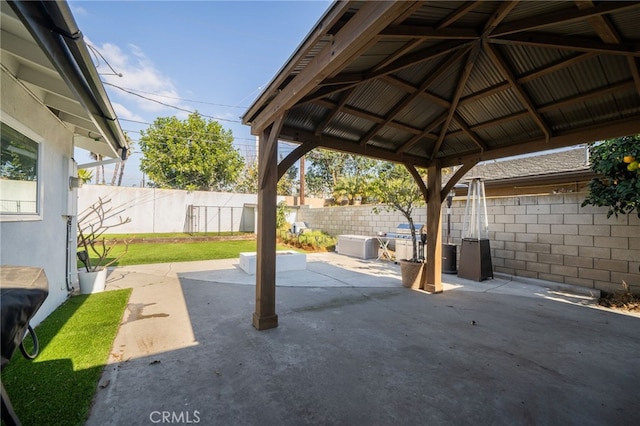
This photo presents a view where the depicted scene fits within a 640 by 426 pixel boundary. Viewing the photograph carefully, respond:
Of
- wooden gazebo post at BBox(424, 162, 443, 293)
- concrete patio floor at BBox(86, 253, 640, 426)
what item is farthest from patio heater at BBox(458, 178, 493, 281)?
wooden gazebo post at BBox(424, 162, 443, 293)

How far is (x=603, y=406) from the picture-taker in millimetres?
2107

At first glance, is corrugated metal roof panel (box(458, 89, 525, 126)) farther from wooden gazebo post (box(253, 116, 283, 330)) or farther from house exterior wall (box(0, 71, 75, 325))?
house exterior wall (box(0, 71, 75, 325))

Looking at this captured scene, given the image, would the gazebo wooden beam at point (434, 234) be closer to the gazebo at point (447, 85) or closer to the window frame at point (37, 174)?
the gazebo at point (447, 85)

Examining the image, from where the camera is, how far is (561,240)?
17.8 ft

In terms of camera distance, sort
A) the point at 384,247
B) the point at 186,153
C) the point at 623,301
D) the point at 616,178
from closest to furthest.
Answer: the point at 616,178, the point at 623,301, the point at 384,247, the point at 186,153

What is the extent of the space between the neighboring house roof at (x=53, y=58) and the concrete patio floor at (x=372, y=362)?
2532 mm

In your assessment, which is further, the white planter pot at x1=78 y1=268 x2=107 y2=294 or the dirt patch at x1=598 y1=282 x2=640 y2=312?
the white planter pot at x1=78 y1=268 x2=107 y2=294

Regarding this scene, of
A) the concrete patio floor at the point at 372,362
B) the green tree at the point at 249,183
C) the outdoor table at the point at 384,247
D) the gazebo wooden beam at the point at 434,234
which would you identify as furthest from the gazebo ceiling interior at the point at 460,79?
the green tree at the point at 249,183

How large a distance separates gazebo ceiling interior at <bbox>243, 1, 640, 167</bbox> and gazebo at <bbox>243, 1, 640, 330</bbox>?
0.01 metres

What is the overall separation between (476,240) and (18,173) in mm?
7497

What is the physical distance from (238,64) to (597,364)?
16.6 meters

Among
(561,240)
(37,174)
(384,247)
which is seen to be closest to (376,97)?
(37,174)

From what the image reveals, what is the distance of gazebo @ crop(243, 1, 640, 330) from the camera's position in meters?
2.15

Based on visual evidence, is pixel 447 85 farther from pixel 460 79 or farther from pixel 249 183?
pixel 249 183
